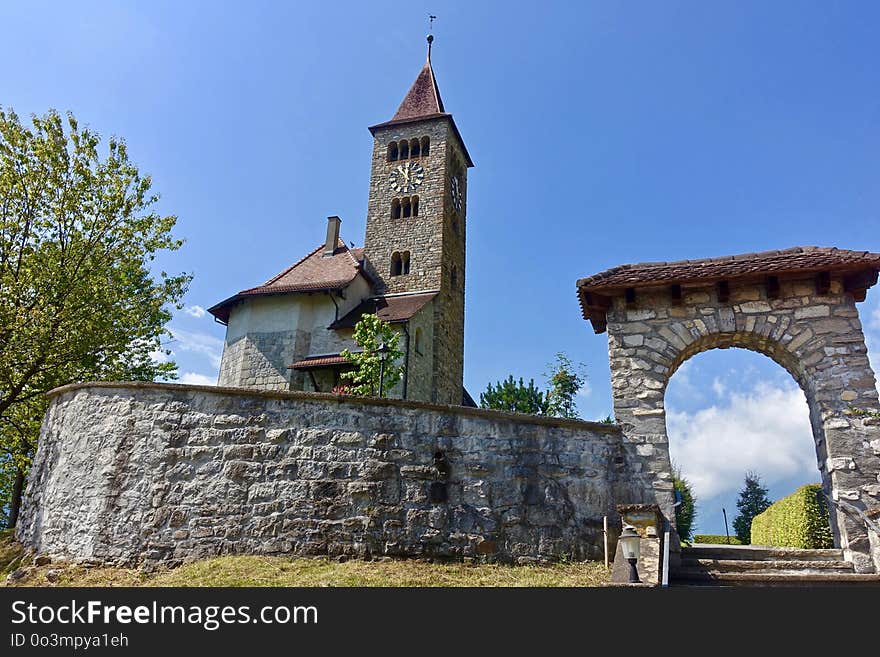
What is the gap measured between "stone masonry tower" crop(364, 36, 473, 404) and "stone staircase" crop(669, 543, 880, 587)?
15.5 metres

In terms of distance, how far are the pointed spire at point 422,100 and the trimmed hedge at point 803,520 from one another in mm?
22009

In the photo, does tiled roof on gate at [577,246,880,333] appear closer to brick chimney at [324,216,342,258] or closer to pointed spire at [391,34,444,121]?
brick chimney at [324,216,342,258]

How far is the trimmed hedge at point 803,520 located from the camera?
12.5 m

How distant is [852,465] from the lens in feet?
28.1

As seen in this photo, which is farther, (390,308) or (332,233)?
(332,233)

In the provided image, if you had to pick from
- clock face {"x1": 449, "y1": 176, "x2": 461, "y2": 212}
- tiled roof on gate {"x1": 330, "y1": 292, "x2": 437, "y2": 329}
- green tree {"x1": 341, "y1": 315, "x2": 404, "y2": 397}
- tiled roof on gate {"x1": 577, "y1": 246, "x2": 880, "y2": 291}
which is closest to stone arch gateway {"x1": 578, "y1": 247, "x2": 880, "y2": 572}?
tiled roof on gate {"x1": 577, "y1": 246, "x2": 880, "y2": 291}

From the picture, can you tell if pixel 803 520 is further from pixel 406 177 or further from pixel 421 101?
pixel 421 101

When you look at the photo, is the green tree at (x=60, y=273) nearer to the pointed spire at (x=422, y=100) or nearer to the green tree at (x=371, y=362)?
the green tree at (x=371, y=362)

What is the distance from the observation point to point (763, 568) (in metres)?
7.84

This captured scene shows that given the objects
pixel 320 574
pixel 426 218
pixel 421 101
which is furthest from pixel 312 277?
pixel 320 574

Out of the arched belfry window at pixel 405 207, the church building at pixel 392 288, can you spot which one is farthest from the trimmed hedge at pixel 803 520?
the arched belfry window at pixel 405 207

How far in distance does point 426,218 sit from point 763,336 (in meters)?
18.9

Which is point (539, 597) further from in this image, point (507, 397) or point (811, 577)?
point (507, 397)

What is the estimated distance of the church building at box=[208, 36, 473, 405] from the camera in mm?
21344
